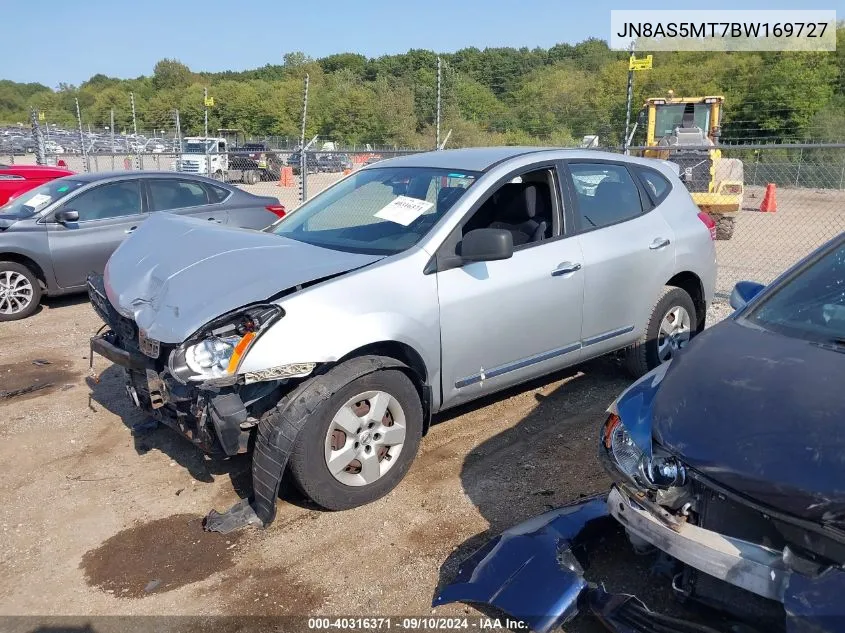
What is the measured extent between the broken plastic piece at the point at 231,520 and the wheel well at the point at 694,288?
3.44 meters

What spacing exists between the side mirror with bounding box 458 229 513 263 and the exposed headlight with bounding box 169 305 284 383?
1.09 meters

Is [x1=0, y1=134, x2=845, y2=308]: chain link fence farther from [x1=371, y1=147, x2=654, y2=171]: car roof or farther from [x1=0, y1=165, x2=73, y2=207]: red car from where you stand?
[x1=371, y1=147, x2=654, y2=171]: car roof

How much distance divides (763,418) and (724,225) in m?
11.9

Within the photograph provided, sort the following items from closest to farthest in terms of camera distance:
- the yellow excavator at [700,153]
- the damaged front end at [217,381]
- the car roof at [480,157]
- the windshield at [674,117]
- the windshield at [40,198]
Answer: the damaged front end at [217,381]
the car roof at [480,157]
the windshield at [40,198]
the yellow excavator at [700,153]
the windshield at [674,117]

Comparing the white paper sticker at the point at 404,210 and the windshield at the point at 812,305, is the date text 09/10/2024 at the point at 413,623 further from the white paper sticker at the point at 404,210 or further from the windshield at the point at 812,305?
the white paper sticker at the point at 404,210

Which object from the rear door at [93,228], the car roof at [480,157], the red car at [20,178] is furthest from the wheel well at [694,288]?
the red car at [20,178]

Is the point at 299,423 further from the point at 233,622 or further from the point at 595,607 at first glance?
the point at 595,607

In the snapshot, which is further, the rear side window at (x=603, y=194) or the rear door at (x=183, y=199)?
the rear door at (x=183, y=199)

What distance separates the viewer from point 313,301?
335cm

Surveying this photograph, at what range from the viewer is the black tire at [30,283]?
24.7 feet

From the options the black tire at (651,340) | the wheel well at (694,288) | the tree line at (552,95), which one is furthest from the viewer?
the tree line at (552,95)

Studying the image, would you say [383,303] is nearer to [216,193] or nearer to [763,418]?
[763,418]

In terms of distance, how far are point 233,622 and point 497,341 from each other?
6.70 feet

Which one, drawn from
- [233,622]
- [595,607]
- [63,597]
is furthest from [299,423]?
[595,607]
